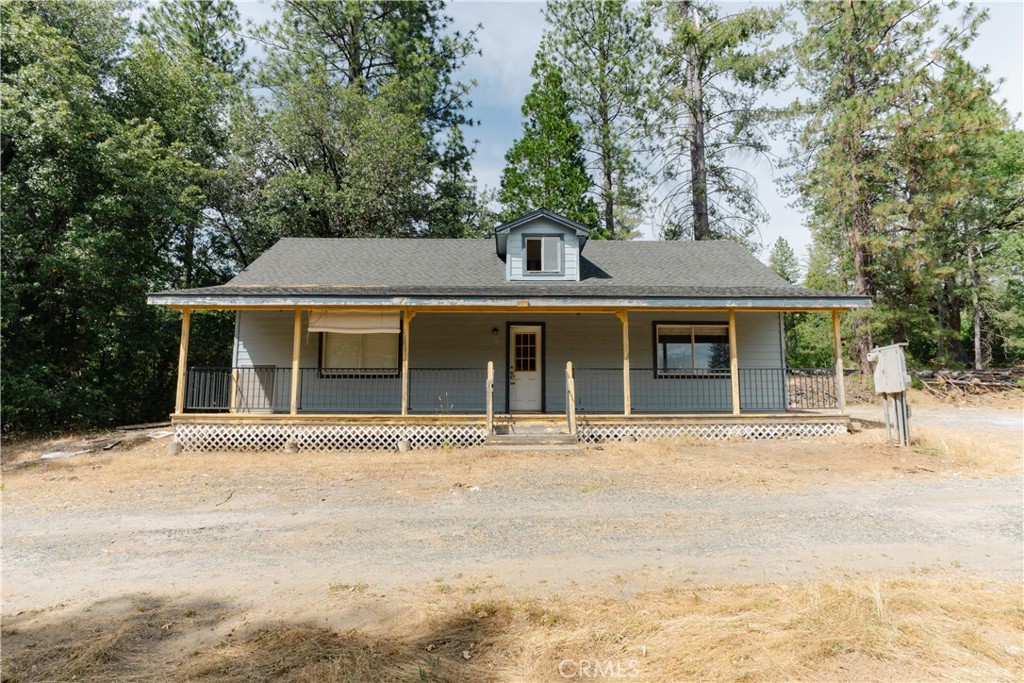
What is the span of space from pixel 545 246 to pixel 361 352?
5.38 meters

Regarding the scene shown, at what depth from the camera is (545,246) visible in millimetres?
13000

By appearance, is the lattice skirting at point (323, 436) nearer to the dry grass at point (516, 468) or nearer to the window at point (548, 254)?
the dry grass at point (516, 468)

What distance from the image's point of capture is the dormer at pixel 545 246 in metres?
12.9

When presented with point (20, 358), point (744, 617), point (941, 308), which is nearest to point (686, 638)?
point (744, 617)

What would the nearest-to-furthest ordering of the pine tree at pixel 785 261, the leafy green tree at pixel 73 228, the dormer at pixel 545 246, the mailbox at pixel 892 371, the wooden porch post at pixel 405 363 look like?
the mailbox at pixel 892 371
the wooden porch post at pixel 405 363
the leafy green tree at pixel 73 228
the dormer at pixel 545 246
the pine tree at pixel 785 261

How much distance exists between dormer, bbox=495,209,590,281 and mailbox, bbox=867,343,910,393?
21.7 ft

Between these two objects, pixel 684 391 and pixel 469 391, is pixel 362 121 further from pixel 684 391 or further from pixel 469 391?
pixel 684 391

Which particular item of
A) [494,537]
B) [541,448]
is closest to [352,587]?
[494,537]

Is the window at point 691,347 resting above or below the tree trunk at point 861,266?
below

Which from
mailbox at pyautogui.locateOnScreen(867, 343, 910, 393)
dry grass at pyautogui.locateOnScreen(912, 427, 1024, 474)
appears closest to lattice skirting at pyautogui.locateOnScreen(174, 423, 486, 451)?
mailbox at pyautogui.locateOnScreen(867, 343, 910, 393)

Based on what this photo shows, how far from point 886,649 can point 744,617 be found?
697 mm

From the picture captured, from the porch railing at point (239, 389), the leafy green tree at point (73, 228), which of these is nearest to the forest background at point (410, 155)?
the leafy green tree at point (73, 228)

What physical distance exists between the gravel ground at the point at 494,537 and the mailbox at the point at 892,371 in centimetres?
245

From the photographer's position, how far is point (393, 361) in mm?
12352
